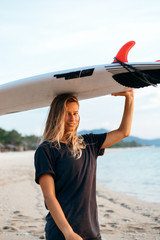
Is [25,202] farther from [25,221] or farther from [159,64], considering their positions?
[159,64]

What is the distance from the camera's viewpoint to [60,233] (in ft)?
5.77

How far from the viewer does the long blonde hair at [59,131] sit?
1888 mm

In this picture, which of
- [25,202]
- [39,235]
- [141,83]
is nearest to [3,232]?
[39,235]

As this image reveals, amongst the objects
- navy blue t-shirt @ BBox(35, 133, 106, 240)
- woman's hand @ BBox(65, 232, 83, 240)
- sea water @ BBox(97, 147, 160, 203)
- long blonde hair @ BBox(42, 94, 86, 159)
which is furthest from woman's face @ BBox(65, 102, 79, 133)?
sea water @ BBox(97, 147, 160, 203)

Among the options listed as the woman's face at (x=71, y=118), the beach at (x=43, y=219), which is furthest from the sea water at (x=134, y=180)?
the woman's face at (x=71, y=118)

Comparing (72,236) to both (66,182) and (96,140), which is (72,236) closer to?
(66,182)

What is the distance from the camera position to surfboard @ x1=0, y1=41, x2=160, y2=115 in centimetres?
204

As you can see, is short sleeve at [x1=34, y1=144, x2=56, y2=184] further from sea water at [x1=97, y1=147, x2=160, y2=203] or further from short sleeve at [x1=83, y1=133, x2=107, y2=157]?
sea water at [x1=97, y1=147, x2=160, y2=203]

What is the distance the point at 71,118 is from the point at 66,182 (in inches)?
17.2

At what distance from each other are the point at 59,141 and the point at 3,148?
57460 millimetres

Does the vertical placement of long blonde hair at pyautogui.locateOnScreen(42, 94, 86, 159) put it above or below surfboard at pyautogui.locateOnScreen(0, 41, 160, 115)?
below

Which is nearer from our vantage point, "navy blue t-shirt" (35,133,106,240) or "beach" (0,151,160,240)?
"navy blue t-shirt" (35,133,106,240)

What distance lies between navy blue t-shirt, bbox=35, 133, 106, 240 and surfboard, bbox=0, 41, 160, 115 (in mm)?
525

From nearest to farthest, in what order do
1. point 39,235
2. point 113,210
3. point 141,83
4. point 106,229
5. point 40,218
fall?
point 141,83, point 39,235, point 106,229, point 40,218, point 113,210
